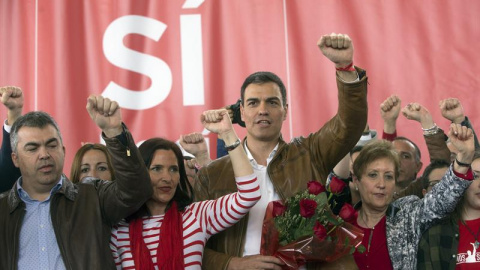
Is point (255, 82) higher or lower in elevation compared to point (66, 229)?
higher

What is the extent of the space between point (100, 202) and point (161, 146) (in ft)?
1.31

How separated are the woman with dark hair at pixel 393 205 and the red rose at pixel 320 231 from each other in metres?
0.56

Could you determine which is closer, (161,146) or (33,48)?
(161,146)

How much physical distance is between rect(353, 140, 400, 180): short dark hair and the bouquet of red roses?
57cm

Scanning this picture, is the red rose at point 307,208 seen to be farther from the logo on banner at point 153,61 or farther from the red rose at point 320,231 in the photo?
the logo on banner at point 153,61

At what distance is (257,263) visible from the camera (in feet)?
10.3

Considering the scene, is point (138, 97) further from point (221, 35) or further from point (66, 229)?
point (66, 229)

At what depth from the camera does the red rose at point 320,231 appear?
303 cm

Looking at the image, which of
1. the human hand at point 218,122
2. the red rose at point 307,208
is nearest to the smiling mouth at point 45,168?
the human hand at point 218,122

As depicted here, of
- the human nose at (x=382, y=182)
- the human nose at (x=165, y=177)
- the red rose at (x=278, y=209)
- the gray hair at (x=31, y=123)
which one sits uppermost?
the gray hair at (x=31, y=123)

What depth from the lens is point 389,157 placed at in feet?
12.2

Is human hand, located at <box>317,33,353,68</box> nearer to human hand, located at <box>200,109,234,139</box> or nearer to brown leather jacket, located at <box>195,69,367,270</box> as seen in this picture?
brown leather jacket, located at <box>195,69,367,270</box>

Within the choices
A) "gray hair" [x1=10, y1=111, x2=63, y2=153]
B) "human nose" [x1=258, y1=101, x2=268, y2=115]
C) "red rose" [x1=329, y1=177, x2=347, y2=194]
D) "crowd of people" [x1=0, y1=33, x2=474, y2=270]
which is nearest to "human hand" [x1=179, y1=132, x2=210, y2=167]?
"crowd of people" [x1=0, y1=33, x2=474, y2=270]

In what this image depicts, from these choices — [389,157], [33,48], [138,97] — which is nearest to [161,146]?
[389,157]
